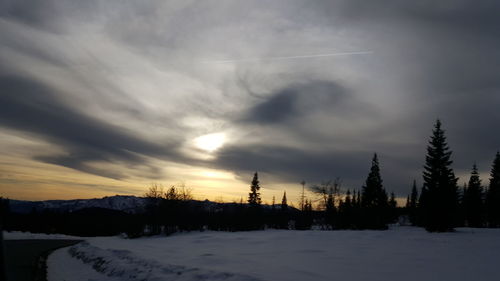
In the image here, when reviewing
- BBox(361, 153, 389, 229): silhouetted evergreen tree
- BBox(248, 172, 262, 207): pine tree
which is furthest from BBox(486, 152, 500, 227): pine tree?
BBox(248, 172, 262, 207): pine tree

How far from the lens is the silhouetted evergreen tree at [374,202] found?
199ft

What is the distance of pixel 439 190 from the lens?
1620 inches


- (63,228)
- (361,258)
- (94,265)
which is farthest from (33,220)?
(361,258)

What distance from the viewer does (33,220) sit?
100 meters

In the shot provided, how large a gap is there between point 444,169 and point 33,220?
4159 inches

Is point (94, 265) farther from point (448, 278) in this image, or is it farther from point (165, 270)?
point (448, 278)

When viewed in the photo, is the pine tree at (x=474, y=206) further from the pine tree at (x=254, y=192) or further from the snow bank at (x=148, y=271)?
the snow bank at (x=148, y=271)

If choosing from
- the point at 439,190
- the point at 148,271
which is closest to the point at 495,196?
the point at 439,190

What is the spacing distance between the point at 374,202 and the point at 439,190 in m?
21.8

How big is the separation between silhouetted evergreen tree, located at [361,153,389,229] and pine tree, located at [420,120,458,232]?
1798 centimetres

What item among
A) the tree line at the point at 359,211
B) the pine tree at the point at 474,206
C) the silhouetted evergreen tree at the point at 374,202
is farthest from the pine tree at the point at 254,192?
the pine tree at the point at 474,206

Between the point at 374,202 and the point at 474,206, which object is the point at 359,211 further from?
the point at 474,206

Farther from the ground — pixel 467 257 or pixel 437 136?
pixel 437 136

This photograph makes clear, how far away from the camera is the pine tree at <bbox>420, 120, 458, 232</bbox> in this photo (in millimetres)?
39875
